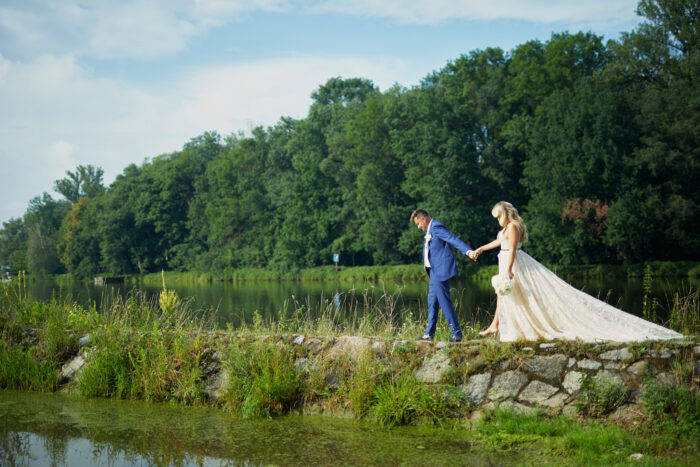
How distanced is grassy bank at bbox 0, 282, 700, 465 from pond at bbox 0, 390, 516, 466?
9.5 inches

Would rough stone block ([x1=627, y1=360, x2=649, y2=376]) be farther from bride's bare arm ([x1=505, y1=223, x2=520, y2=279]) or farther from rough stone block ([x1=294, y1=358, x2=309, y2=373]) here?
rough stone block ([x1=294, y1=358, x2=309, y2=373])

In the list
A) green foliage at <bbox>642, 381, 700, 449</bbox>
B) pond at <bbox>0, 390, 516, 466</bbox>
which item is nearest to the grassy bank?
green foliage at <bbox>642, 381, 700, 449</bbox>

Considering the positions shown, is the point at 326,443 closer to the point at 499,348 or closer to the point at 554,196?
the point at 499,348

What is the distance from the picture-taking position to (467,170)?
45.8m

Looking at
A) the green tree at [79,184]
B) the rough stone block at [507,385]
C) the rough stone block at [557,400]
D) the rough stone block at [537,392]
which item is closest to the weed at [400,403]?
the rough stone block at [507,385]

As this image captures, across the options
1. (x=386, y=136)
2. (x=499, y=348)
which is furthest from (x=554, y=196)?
(x=499, y=348)

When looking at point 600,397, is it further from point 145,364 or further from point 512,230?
point 145,364

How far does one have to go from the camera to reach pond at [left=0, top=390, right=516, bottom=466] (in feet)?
18.4

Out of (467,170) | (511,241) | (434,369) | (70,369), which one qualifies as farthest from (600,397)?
(467,170)

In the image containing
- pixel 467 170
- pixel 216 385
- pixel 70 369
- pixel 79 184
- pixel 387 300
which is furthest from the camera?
pixel 79 184

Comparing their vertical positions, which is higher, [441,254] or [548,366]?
[441,254]

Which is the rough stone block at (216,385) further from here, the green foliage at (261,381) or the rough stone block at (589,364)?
the rough stone block at (589,364)

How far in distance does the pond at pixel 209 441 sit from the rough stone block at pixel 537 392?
0.72m

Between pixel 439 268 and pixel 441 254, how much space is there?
0.62ft
